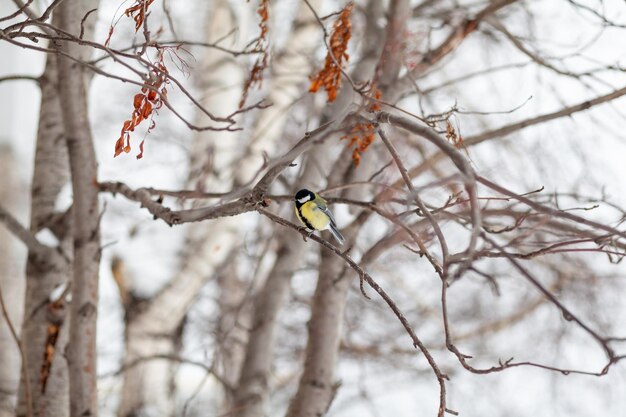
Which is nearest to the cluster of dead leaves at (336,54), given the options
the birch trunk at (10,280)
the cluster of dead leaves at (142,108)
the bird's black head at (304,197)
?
the bird's black head at (304,197)

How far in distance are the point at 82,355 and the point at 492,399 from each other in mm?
4288

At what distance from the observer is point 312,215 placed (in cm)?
188

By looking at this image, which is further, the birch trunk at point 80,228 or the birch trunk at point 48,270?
the birch trunk at point 48,270

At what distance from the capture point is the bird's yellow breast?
188 centimetres

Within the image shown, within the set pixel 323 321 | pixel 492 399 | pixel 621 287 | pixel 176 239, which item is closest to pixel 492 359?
pixel 492 399

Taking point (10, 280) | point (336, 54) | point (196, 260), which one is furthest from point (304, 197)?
point (10, 280)

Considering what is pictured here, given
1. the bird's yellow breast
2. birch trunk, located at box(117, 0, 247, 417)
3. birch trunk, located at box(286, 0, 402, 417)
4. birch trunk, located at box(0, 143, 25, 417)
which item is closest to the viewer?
the bird's yellow breast

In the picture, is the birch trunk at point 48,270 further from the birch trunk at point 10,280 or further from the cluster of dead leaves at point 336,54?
the birch trunk at point 10,280

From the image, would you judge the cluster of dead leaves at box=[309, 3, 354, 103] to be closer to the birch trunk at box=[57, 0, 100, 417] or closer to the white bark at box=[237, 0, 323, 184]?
the birch trunk at box=[57, 0, 100, 417]

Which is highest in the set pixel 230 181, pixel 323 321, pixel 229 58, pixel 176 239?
pixel 229 58

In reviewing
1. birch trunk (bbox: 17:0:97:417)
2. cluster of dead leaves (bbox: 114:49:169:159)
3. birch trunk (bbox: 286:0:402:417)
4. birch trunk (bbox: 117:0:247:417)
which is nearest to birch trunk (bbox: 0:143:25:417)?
birch trunk (bbox: 117:0:247:417)

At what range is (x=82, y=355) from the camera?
223 centimetres

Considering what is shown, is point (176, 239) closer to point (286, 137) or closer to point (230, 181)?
point (230, 181)

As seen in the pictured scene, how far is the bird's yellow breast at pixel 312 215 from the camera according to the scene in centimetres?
188
